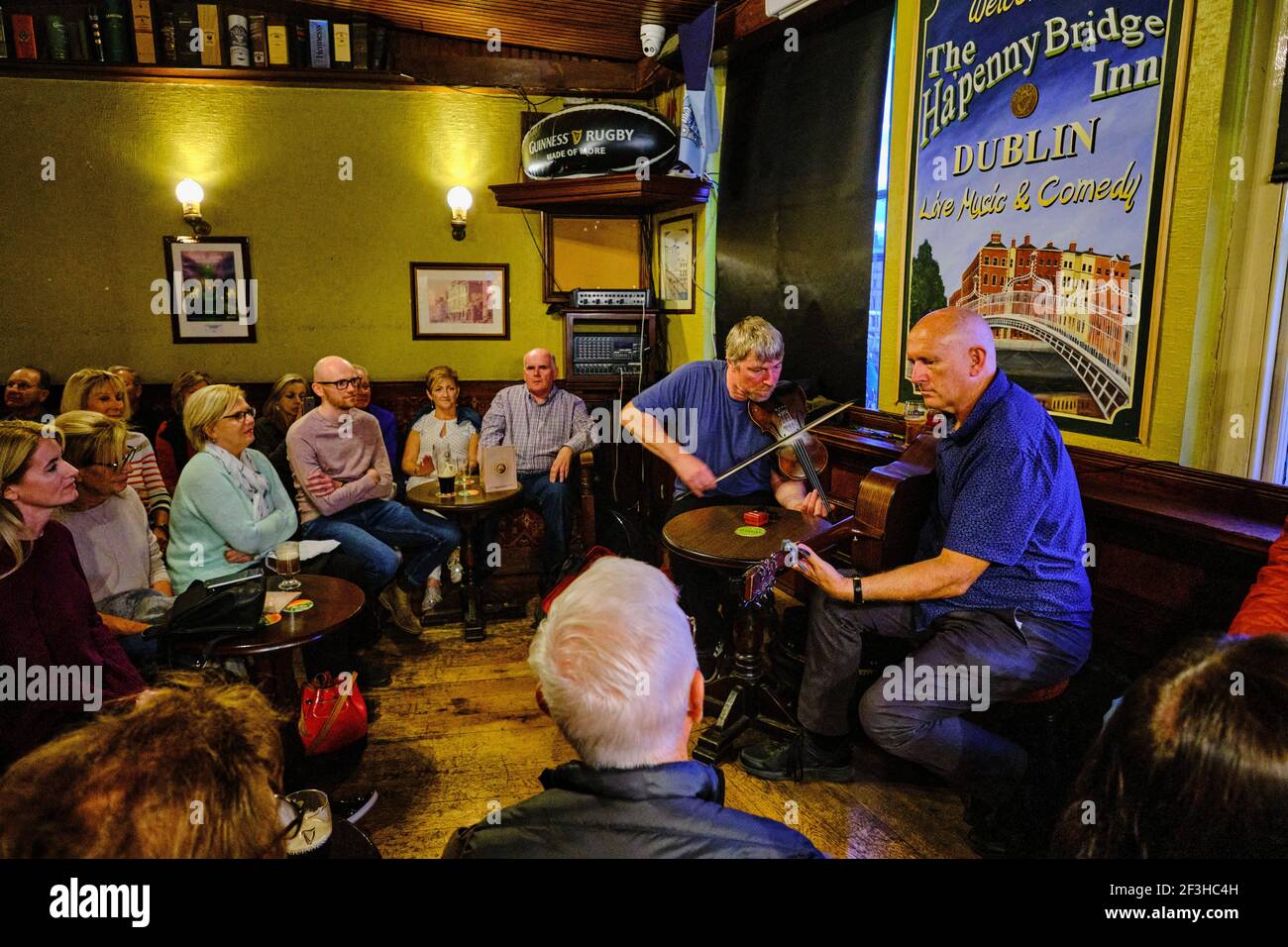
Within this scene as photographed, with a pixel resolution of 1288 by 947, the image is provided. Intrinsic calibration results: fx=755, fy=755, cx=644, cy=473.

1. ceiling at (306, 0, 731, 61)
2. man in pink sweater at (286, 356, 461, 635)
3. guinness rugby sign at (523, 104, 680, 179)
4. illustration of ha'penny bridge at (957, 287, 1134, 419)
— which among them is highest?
ceiling at (306, 0, 731, 61)

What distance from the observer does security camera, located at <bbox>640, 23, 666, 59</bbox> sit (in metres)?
5.01

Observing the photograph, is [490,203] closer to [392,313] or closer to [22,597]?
[392,313]

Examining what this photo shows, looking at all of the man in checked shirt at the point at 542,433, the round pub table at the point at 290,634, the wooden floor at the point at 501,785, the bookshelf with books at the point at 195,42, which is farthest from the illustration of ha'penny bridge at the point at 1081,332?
the bookshelf with books at the point at 195,42

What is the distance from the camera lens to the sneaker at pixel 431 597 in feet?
14.7

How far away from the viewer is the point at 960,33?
11.1ft

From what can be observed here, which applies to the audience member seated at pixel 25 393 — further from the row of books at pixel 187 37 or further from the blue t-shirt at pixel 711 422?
the blue t-shirt at pixel 711 422

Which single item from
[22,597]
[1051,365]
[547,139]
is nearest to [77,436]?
[22,597]

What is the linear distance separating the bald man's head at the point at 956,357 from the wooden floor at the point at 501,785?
4.54 ft

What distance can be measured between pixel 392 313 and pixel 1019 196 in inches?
186

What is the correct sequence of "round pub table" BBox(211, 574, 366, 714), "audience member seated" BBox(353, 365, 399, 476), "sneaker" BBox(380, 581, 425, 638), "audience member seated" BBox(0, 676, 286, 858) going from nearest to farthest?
"audience member seated" BBox(0, 676, 286, 858) → "round pub table" BBox(211, 574, 366, 714) → "sneaker" BBox(380, 581, 425, 638) → "audience member seated" BBox(353, 365, 399, 476)

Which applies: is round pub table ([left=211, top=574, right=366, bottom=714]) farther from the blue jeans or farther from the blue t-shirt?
the blue t-shirt

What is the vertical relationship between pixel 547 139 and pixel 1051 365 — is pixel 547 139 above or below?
above

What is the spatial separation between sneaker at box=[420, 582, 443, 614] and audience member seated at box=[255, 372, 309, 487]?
3.57 ft

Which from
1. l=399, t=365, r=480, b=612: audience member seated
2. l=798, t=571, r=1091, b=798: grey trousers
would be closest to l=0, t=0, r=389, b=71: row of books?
l=399, t=365, r=480, b=612: audience member seated
